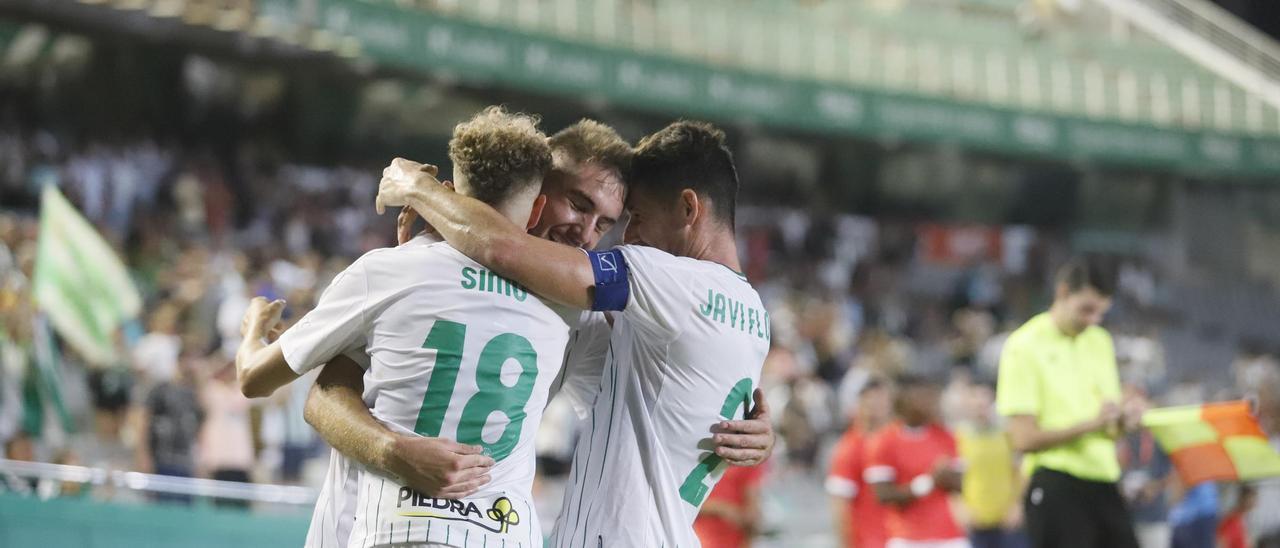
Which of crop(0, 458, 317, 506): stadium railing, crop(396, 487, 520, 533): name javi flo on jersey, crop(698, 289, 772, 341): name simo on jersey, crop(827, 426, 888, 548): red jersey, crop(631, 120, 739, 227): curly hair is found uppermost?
crop(631, 120, 739, 227): curly hair

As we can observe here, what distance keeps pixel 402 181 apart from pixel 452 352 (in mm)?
580

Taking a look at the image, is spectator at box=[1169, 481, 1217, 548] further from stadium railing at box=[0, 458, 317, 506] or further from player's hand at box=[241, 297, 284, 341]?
player's hand at box=[241, 297, 284, 341]

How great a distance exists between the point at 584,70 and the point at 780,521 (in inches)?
333

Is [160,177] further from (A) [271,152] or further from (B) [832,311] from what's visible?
(B) [832,311]

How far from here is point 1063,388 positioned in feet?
20.6

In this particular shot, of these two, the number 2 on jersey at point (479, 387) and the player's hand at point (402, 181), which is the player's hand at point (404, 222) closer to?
the player's hand at point (402, 181)

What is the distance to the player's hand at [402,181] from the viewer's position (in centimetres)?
360

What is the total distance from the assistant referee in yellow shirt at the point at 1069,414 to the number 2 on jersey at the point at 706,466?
275cm

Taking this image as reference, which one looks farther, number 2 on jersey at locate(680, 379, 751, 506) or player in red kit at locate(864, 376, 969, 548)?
player in red kit at locate(864, 376, 969, 548)

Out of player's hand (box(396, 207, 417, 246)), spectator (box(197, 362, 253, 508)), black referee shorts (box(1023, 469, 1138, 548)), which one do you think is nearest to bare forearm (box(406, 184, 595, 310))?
player's hand (box(396, 207, 417, 246))

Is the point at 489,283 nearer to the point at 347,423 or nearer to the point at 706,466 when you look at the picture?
the point at 347,423

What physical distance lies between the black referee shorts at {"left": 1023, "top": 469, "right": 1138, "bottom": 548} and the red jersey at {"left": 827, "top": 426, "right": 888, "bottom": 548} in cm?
157

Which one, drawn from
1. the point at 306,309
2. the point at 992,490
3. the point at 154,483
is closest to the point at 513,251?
the point at 154,483

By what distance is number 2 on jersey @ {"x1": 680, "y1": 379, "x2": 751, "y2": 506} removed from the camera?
3.79 metres
